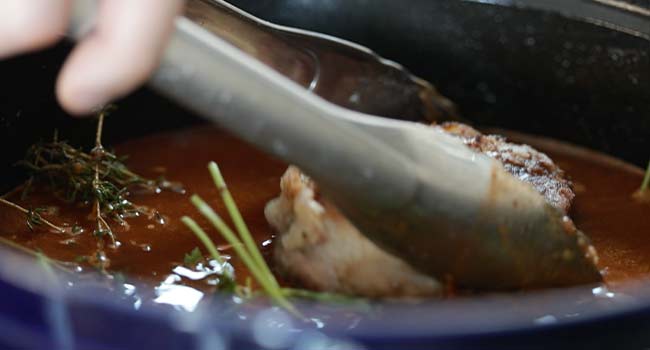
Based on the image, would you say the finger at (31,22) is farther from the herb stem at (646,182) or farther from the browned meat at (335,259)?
the herb stem at (646,182)

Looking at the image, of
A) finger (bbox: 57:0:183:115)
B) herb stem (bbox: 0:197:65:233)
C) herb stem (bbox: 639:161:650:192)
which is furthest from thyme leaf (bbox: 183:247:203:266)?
herb stem (bbox: 639:161:650:192)

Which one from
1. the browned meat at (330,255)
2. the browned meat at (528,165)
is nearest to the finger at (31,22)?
the browned meat at (330,255)

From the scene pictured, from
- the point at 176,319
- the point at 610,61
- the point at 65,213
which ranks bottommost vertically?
the point at 176,319

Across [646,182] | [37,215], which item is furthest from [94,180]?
[646,182]

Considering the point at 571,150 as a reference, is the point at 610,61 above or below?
above

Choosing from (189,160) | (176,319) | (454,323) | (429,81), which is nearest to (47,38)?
(176,319)

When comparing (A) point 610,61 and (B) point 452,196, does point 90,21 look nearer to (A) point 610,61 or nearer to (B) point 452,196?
(B) point 452,196

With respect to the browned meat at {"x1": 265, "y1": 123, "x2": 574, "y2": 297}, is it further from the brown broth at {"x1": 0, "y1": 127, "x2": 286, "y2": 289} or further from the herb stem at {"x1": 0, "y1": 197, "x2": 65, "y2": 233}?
→ the herb stem at {"x1": 0, "y1": 197, "x2": 65, "y2": 233}
